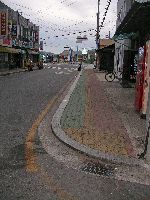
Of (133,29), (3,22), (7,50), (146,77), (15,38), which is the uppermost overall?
(3,22)

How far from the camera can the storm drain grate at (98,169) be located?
616 cm

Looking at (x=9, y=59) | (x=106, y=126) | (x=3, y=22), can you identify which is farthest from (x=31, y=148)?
(x=9, y=59)

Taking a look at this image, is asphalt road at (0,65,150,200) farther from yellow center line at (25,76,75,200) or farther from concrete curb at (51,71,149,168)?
concrete curb at (51,71,149,168)

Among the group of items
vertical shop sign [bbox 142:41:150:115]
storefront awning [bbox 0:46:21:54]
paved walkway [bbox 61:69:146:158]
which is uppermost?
storefront awning [bbox 0:46:21:54]

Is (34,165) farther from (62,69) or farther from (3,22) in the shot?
(62,69)

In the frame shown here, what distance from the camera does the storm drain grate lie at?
243 inches

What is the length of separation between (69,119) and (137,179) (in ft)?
15.7

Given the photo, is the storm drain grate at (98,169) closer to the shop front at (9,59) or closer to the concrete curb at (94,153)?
the concrete curb at (94,153)

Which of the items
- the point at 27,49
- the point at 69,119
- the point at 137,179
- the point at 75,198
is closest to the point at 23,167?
the point at 75,198

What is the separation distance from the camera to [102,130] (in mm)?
9055

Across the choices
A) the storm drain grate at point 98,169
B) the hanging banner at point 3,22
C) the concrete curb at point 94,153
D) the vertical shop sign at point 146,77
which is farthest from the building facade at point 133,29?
the hanging banner at point 3,22

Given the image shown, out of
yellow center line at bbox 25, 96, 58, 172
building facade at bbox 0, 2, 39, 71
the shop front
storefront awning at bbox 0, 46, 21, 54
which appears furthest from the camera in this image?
the shop front

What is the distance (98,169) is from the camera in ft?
20.8

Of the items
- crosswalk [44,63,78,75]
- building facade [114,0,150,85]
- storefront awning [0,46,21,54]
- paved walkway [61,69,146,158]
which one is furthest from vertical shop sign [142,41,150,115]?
crosswalk [44,63,78,75]
